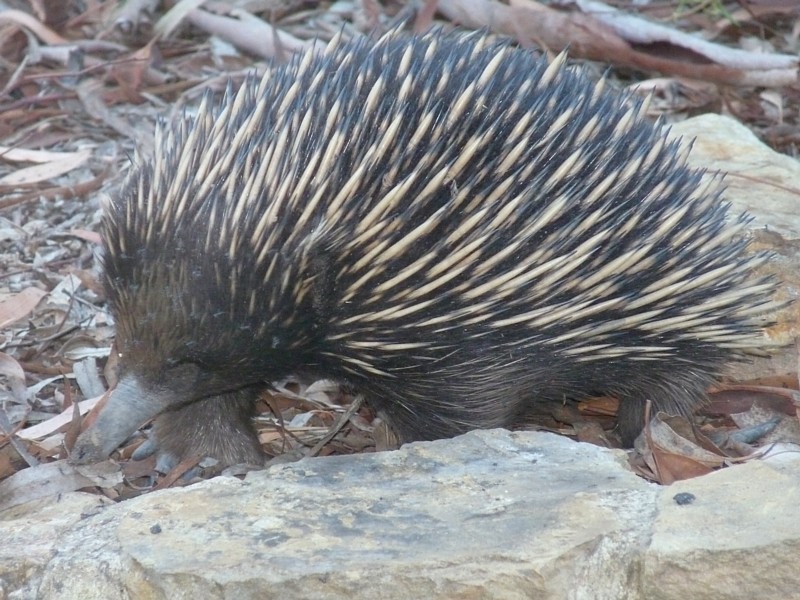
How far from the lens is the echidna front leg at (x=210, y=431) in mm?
4375

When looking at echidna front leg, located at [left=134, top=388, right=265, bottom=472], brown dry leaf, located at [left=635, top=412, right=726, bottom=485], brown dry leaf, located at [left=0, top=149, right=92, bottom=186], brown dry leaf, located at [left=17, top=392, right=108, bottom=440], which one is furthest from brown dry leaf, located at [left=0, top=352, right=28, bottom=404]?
brown dry leaf, located at [left=635, top=412, right=726, bottom=485]

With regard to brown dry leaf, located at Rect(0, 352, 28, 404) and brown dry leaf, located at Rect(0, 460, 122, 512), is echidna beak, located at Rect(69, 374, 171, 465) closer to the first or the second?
brown dry leaf, located at Rect(0, 460, 122, 512)

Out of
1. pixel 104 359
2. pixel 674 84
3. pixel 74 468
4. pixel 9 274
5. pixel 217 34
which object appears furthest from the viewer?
pixel 217 34

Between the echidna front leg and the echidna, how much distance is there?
0.72 feet

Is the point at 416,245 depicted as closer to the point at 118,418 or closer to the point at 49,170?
the point at 118,418

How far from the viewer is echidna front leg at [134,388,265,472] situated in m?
4.38

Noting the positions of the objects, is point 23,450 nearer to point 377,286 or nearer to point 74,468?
point 74,468

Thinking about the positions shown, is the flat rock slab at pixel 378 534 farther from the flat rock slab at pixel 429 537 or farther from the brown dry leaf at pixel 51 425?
the brown dry leaf at pixel 51 425

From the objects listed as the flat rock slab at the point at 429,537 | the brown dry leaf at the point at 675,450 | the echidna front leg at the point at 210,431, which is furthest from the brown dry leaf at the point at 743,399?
the echidna front leg at the point at 210,431

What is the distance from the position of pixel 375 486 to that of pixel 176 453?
1.27m

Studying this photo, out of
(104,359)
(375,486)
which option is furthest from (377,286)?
(104,359)

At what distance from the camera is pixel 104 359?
5.12m

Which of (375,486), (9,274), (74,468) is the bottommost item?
(9,274)

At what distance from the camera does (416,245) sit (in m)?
3.70
